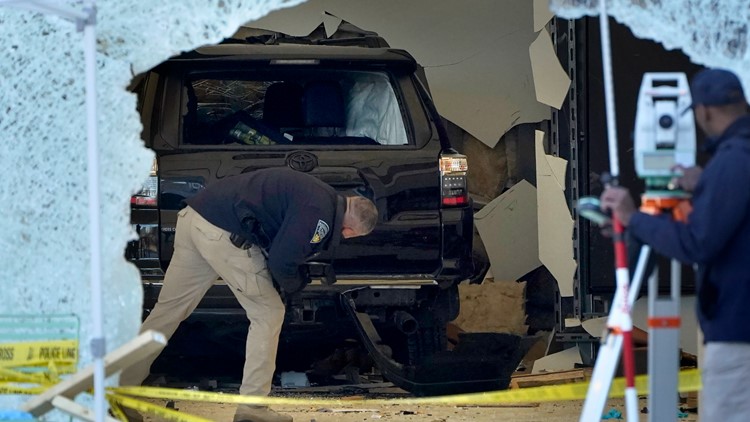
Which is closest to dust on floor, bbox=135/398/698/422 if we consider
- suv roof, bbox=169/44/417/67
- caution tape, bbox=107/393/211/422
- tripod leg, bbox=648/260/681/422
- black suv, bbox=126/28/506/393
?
black suv, bbox=126/28/506/393

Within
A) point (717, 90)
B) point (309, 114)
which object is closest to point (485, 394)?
point (717, 90)

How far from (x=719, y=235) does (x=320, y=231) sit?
2643mm

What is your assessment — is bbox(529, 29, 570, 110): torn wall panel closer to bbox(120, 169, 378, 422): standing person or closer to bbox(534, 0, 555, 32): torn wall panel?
bbox(534, 0, 555, 32): torn wall panel

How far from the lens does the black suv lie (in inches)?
257

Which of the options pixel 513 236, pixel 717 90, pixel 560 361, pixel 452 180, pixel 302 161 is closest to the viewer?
pixel 717 90

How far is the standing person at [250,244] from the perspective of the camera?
5.99m

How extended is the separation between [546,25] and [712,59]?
3.79 metres

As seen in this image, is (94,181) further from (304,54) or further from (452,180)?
(452,180)

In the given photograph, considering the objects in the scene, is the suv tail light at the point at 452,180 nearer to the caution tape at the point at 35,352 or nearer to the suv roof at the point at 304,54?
the suv roof at the point at 304,54

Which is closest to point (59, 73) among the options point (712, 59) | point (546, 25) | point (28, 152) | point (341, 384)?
point (28, 152)

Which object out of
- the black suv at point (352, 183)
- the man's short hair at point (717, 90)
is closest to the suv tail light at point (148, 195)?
the black suv at point (352, 183)

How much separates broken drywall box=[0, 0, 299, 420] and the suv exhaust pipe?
2004 mm

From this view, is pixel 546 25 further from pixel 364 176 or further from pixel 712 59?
pixel 712 59

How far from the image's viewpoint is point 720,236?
3645mm
